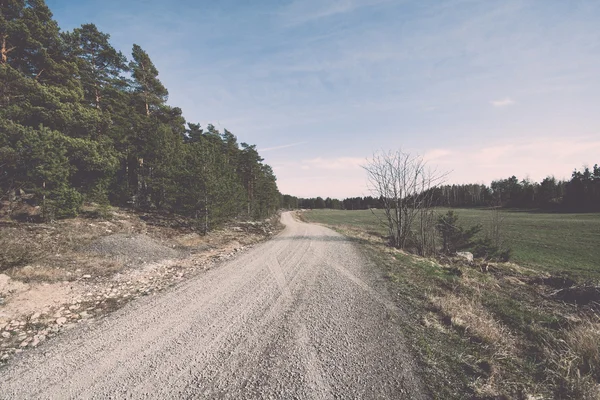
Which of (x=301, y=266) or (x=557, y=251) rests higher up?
(x=301, y=266)

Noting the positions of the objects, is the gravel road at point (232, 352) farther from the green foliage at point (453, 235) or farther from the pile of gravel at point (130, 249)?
the green foliage at point (453, 235)

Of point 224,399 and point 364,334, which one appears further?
point 364,334

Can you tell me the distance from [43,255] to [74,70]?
16.2 metres

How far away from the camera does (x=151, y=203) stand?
26.2 meters

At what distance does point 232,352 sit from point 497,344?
16.2ft

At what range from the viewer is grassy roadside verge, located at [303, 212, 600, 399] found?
328cm

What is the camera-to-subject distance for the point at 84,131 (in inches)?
687

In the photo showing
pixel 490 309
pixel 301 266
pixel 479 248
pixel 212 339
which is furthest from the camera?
pixel 479 248

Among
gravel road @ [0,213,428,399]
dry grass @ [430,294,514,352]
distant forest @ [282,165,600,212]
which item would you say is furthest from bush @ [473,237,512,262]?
distant forest @ [282,165,600,212]

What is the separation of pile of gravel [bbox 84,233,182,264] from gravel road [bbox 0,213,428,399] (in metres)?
5.00

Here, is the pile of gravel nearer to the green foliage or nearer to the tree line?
the tree line

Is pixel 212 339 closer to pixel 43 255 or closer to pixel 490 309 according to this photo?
pixel 490 309

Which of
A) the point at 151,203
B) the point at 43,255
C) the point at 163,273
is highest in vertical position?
the point at 151,203

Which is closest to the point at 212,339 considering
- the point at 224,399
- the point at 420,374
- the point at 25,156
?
the point at 224,399
